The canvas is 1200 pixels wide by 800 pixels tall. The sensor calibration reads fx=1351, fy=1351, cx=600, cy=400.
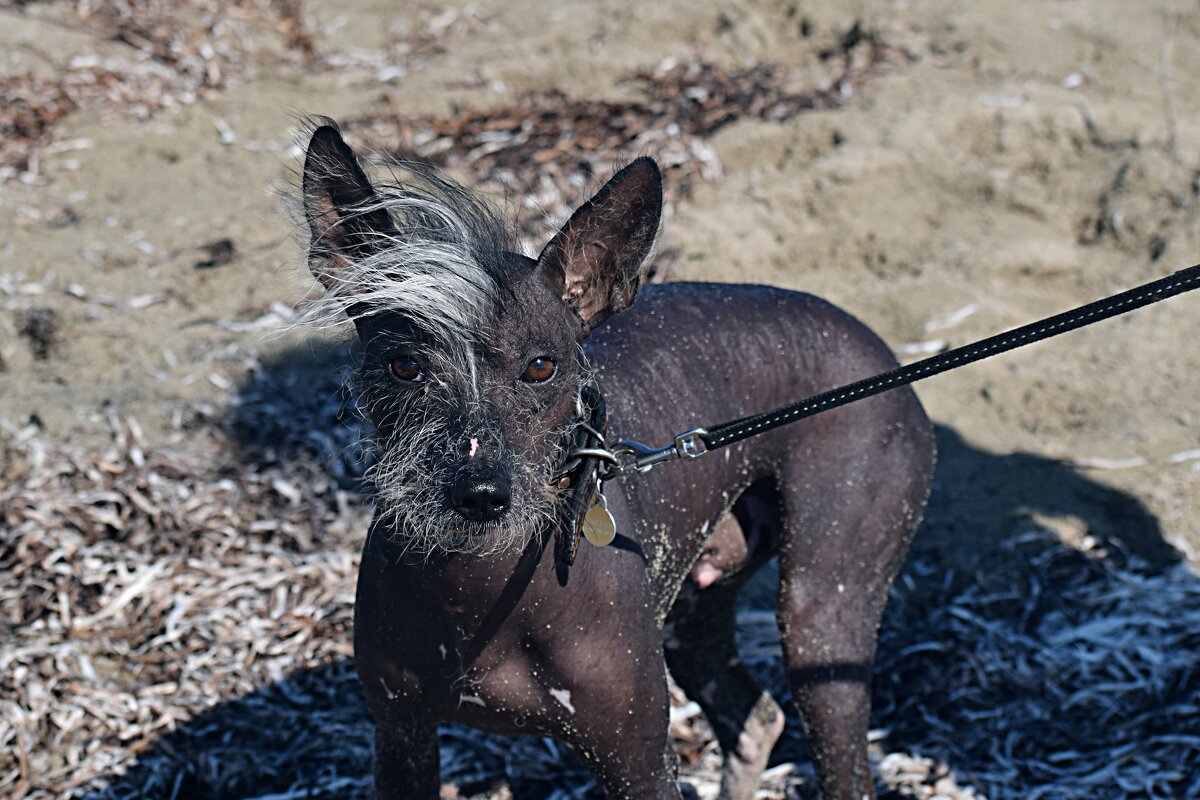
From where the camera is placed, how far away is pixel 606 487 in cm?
300

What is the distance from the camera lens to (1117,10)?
309 inches

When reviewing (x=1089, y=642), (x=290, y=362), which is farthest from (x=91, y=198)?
(x=1089, y=642)

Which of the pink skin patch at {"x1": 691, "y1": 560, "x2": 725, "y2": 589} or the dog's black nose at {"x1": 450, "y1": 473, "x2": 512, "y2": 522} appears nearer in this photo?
the dog's black nose at {"x1": 450, "y1": 473, "x2": 512, "y2": 522}

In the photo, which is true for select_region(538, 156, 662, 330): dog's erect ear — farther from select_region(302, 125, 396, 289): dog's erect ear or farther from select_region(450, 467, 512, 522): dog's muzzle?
select_region(450, 467, 512, 522): dog's muzzle

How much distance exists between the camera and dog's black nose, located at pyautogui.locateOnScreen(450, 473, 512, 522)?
2.48 metres

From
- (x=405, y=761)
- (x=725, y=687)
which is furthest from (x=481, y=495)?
(x=725, y=687)

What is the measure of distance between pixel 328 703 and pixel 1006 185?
4.29 m

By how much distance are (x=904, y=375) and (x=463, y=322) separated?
3.21 ft

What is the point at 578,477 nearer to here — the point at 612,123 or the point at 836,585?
the point at 836,585

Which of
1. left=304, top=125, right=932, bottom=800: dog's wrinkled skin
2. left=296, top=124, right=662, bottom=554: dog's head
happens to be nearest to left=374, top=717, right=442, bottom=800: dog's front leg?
left=304, top=125, right=932, bottom=800: dog's wrinkled skin

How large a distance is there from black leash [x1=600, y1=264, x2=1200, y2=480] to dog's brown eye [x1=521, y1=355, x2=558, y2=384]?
23 cm

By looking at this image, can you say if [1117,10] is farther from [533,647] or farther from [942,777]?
[533,647]

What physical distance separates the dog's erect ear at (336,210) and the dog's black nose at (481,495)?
0.54 meters

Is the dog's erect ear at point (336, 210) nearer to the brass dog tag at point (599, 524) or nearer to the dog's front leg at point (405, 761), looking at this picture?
the brass dog tag at point (599, 524)
